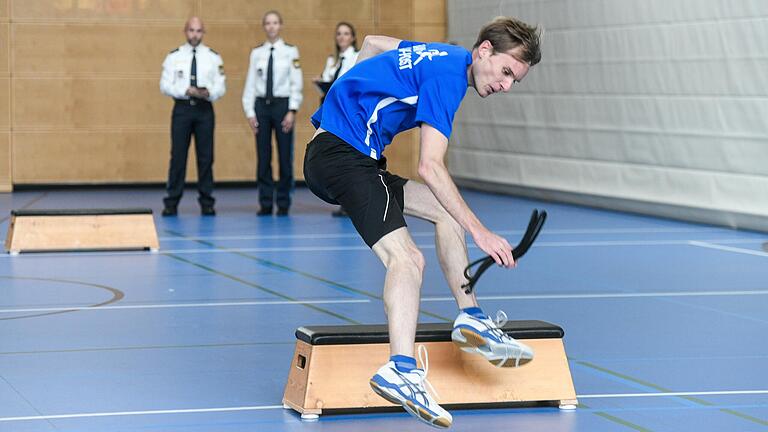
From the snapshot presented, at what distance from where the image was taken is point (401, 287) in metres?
4.86

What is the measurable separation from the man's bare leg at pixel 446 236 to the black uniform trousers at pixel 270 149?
27.7 ft

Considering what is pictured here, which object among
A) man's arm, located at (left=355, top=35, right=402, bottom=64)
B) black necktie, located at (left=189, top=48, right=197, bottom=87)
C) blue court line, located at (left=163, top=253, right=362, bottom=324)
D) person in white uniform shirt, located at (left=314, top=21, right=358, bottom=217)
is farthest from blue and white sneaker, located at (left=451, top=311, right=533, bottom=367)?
black necktie, located at (left=189, top=48, right=197, bottom=87)

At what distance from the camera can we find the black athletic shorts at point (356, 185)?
4969 mm

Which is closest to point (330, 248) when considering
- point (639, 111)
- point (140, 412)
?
point (639, 111)

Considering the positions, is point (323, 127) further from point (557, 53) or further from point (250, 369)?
point (557, 53)

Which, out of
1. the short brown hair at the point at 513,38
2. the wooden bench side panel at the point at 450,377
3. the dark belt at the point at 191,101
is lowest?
the wooden bench side panel at the point at 450,377

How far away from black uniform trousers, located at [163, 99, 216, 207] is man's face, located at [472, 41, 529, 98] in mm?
8873

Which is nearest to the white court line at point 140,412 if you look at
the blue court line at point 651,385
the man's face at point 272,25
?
the blue court line at point 651,385

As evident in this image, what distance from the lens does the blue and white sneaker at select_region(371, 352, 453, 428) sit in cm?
459

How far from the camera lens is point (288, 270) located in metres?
9.68

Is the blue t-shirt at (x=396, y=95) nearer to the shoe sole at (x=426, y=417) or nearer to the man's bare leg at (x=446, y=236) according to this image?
the man's bare leg at (x=446, y=236)

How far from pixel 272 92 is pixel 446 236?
28.3 feet

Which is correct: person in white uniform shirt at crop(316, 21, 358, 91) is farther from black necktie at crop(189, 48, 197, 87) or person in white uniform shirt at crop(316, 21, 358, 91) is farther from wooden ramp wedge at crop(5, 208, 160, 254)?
wooden ramp wedge at crop(5, 208, 160, 254)

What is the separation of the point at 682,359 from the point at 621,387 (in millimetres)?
764
